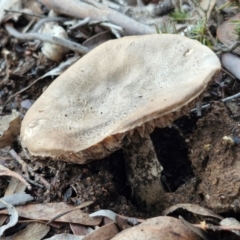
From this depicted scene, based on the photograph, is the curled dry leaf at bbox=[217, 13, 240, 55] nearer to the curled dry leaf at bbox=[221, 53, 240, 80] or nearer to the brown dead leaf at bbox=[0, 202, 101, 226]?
the curled dry leaf at bbox=[221, 53, 240, 80]

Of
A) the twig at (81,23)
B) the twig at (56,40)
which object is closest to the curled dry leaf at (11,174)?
the twig at (56,40)

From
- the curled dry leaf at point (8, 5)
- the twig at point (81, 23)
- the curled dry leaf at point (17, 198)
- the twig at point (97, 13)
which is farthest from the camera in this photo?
the curled dry leaf at point (8, 5)

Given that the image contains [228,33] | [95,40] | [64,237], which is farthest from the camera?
[95,40]

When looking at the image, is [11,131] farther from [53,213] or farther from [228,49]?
[228,49]

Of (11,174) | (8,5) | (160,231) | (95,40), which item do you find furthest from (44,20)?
(160,231)

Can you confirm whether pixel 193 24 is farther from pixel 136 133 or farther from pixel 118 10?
pixel 136 133

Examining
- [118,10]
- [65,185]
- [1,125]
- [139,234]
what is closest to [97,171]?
[65,185]

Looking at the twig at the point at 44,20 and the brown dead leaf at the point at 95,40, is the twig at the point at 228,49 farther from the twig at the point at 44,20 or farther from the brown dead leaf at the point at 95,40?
the twig at the point at 44,20

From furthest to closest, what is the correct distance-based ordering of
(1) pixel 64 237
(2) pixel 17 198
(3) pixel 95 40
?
(3) pixel 95 40 < (2) pixel 17 198 < (1) pixel 64 237
